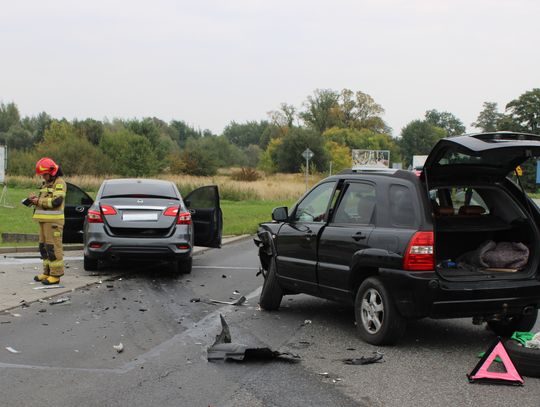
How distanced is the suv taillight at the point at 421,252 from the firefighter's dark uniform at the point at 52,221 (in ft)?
18.0

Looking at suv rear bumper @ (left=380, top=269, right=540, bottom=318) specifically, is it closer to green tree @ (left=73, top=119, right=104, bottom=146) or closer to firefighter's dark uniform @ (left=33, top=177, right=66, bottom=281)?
firefighter's dark uniform @ (left=33, top=177, right=66, bottom=281)

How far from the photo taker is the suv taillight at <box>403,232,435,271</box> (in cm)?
601

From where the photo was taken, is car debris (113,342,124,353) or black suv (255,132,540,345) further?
car debris (113,342,124,353)

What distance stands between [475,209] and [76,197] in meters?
7.17

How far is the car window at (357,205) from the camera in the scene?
6738 millimetres

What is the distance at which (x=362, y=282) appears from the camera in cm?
665

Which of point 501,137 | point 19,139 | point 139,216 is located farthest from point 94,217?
point 19,139

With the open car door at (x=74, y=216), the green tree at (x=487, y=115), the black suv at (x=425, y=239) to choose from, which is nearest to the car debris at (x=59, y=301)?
the black suv at (x=425, y=239)

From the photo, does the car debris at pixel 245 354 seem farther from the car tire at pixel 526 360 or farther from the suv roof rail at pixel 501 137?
the suv roof rail at pixel 501 137

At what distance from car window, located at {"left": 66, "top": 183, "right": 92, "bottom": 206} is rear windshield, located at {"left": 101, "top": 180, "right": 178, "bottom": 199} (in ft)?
1.84


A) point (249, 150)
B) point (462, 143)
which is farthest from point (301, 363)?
point (249, 150)

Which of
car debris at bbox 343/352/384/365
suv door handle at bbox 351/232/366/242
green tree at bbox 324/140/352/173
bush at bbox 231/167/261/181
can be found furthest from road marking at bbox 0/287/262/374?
green tree at bbox 324/140/352/173

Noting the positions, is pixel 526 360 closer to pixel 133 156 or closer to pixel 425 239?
pixel 425 239

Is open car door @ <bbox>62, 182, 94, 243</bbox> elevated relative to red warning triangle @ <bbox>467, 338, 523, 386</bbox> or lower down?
elevated
